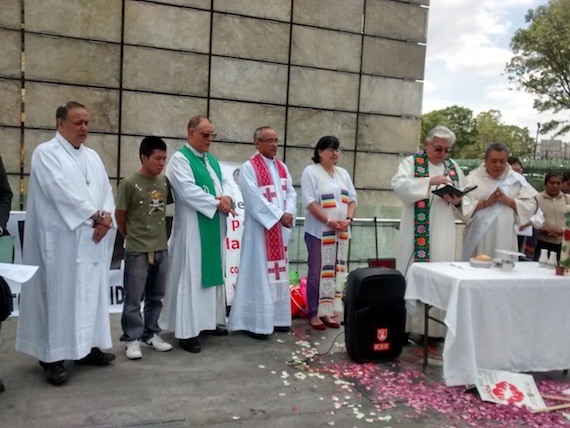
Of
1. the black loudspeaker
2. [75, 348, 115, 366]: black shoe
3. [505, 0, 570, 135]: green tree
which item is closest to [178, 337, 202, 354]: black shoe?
[75, 348, 115, 366]: black shoe

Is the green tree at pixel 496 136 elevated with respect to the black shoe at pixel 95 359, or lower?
elevated

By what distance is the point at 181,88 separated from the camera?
5.78 m

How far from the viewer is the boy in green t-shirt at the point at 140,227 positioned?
379cm

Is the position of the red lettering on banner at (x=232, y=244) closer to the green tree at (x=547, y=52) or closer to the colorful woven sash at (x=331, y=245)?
the colorful woven sash at (x=331, y=245)

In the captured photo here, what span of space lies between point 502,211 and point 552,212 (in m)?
1.67

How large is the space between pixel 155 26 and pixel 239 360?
3745 millimetres

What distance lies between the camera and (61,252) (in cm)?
331

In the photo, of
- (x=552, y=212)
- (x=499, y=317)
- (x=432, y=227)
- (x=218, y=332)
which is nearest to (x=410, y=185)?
(x=432, y=227)

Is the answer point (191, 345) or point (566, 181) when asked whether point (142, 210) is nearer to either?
point (191, 345)

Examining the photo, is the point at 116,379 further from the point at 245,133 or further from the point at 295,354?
the point at 245,133

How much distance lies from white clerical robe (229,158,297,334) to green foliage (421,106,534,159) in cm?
4490

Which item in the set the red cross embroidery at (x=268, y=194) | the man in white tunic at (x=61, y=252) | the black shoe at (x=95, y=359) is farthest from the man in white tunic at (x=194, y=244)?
the man in white tunic at (x=61, y=252)

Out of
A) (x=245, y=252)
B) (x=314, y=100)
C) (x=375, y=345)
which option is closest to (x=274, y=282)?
(x=245, y=252)

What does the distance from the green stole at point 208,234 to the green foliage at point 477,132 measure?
45.3m
